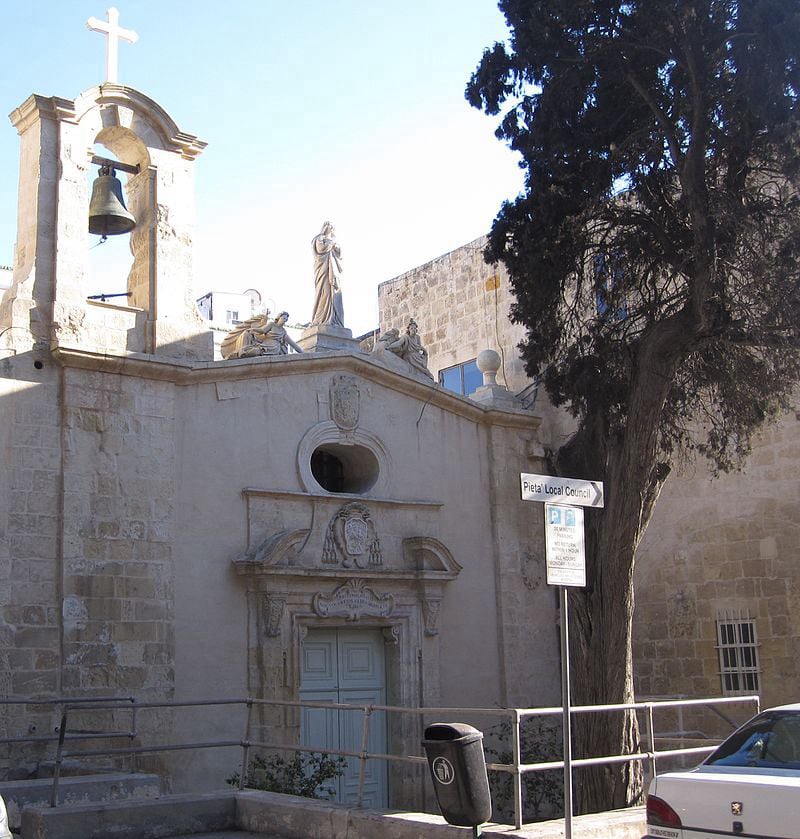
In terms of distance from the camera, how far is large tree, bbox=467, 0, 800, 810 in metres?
10.7

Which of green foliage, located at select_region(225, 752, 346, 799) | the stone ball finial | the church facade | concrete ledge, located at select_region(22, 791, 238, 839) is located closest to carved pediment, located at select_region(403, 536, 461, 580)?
the church facade

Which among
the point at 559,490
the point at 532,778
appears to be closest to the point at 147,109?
the point at 559,490

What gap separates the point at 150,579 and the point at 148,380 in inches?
86.9

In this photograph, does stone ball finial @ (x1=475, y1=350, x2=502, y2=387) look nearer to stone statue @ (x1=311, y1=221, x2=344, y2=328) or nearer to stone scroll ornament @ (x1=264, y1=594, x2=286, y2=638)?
stone statue @ (x1=311, y1=221, x2=344, y2=328)

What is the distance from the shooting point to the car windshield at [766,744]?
633cm

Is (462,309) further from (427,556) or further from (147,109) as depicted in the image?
(147,109)

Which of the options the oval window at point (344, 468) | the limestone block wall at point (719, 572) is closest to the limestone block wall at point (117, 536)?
the oval window at point (344, 468)

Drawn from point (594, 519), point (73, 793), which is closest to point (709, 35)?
point (594, 519)

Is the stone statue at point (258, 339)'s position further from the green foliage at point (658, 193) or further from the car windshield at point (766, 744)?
the car windshield at point (766, 744)

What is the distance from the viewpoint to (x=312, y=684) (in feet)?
44.0

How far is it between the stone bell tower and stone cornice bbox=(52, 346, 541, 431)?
19 cm

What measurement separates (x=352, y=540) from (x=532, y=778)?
11.5 feet

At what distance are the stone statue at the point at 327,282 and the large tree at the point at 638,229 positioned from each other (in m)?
3.18

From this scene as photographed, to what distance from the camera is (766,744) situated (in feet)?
21.4
